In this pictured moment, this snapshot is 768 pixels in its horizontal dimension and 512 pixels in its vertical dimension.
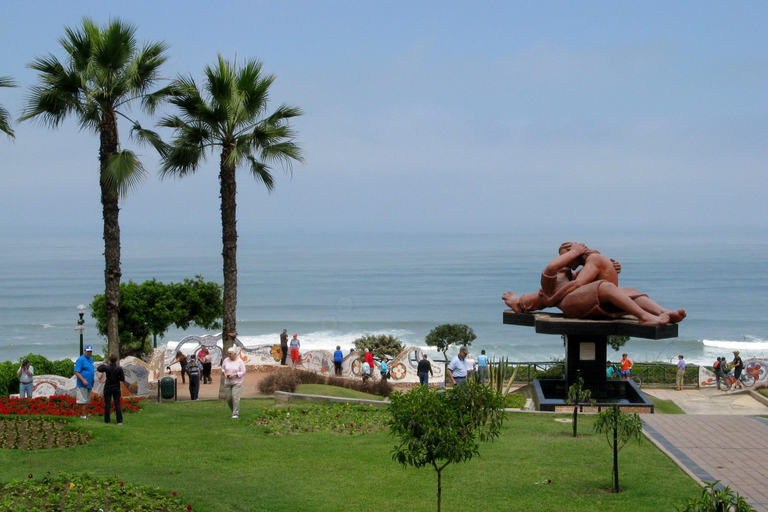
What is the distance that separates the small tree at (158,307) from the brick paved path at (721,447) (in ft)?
65.3

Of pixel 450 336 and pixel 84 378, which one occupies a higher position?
pixel 84 378

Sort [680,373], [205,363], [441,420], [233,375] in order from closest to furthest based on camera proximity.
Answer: [441,420]
[233,375]
[205,363]
[680,373]

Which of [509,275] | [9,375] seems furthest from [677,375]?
[509,275]

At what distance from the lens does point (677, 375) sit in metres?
24.6

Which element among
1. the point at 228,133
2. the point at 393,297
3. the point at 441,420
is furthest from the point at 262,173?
the point at 393,297

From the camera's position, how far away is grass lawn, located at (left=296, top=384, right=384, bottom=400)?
19.9 metres

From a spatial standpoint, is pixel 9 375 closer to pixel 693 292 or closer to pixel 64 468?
pixel 64 468

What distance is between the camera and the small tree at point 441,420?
8031 mm

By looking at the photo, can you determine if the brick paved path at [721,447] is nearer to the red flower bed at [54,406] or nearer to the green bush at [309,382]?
the green bush at [309,382]

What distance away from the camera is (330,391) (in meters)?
20.2

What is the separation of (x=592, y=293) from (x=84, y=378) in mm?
12103

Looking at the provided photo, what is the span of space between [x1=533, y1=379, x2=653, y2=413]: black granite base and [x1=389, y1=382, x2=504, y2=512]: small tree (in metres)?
9.61

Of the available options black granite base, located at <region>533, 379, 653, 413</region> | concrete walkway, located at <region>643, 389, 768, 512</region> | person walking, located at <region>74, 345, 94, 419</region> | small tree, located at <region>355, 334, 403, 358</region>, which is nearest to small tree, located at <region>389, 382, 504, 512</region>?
concrete walkway, located at <region>643, 389, 768, 512</region>

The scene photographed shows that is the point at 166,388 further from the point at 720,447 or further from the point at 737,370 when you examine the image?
the point at 737,370
